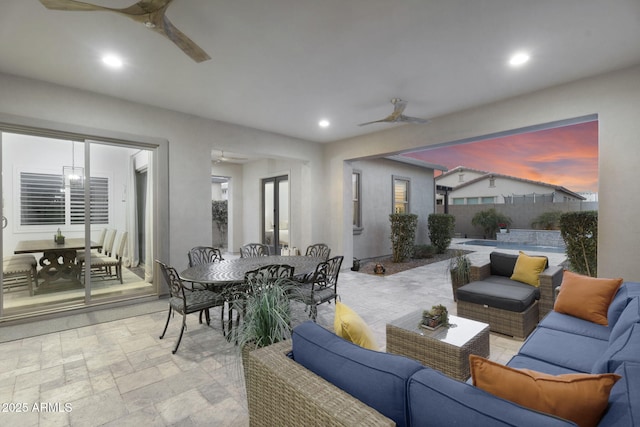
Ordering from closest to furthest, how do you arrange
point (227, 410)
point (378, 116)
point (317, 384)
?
point (317, 384) → point (227, 410) → point (378, 116)

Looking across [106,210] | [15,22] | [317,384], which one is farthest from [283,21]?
[106,210]

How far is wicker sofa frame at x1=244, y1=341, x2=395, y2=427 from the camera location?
92 centimetres

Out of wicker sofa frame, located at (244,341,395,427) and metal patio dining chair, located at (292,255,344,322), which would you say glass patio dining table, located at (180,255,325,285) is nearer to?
metal patio dining chair, located at (292,255,344,322)

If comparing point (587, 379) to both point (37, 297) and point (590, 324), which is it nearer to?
point (590, 324)

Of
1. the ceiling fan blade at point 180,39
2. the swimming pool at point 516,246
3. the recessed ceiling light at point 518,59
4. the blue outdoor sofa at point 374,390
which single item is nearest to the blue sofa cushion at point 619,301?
the blue outdoor sofa at point 374,390

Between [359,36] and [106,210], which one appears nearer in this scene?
[359,36]

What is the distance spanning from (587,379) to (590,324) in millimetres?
1933

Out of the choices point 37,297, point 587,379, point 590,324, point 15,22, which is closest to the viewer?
point 587,379

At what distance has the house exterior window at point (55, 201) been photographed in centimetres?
491

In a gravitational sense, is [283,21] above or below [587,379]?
above

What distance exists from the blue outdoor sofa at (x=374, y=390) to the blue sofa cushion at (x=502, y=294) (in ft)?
4.68

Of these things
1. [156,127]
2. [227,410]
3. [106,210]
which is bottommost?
[227,410]

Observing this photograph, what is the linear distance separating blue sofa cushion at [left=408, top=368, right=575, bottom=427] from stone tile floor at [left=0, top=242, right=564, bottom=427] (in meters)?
1.08

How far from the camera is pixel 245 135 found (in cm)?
562
